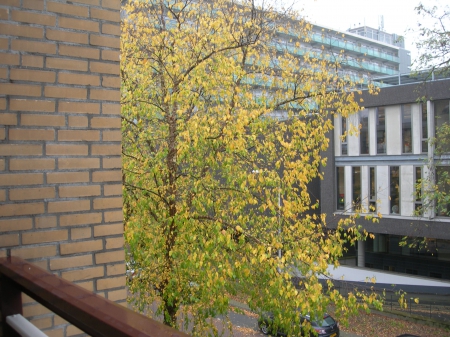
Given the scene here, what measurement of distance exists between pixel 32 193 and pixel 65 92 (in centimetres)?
63

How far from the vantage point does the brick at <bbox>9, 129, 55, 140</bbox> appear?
2447 millimetres

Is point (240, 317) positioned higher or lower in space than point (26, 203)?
lower

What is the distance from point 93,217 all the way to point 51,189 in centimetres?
30

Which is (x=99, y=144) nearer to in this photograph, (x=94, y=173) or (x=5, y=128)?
(x=94, y=173)

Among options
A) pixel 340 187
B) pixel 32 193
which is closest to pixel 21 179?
pixel 32 193

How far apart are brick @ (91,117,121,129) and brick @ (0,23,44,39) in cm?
57

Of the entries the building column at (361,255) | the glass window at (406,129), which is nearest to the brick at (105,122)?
the glass window at (406,129)

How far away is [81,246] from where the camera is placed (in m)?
2.59

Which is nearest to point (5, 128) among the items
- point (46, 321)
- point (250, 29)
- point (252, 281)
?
point (46, 321)

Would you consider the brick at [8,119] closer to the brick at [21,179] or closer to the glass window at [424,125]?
the brick at [21,179]

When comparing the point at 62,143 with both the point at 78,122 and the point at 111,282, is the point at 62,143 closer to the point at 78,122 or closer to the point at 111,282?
the point at 78,122

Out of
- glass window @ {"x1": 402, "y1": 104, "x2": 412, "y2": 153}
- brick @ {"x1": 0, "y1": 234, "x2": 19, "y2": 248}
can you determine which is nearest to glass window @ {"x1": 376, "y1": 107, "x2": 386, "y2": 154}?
glass window @ {"x1": 402, "y1": 104, "x2": 412, "y2": 153}

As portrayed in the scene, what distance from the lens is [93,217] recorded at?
8.73 ft

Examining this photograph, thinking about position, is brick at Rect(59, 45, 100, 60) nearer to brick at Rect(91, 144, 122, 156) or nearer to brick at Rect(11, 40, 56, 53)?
brick at Rect(11, 40, 56, 53)
